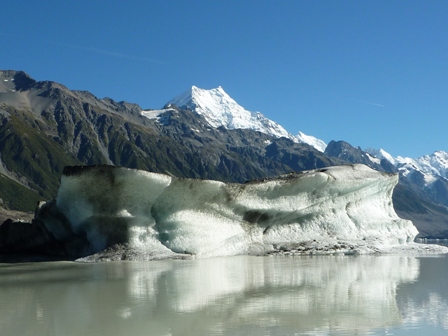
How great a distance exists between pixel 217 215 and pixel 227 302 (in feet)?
51.2

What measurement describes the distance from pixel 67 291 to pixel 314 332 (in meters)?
7.89

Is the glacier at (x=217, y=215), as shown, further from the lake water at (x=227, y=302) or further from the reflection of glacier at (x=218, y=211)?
the lake water at (x=227, y=302)

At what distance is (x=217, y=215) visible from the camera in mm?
27609

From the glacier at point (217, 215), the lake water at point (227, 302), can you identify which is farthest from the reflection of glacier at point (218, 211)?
the lake water at point (227, 302)

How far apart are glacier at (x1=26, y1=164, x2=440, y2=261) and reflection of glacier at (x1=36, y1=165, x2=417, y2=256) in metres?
0.05

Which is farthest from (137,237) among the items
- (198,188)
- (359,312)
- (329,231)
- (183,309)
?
(359,312)

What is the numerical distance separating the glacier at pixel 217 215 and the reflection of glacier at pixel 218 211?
5cm

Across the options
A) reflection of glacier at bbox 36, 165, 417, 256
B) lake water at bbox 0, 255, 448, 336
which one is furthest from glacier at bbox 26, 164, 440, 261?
lake water at bbox 0, 255, 448, 336

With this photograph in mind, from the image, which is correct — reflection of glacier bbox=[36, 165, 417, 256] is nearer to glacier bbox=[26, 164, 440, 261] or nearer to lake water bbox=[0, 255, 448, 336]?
glacier bbox=[26, 164, 440, 261]

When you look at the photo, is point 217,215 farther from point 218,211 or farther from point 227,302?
point 227,302

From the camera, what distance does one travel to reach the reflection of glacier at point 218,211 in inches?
1011

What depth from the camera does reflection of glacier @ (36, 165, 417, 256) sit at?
84.3 feet

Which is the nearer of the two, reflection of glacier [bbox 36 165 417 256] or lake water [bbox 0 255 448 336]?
lake water [bbox 0 255 448 336]

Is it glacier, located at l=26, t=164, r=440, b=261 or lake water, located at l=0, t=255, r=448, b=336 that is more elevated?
glacier, located at l=26, t=164, r=440, b=261
